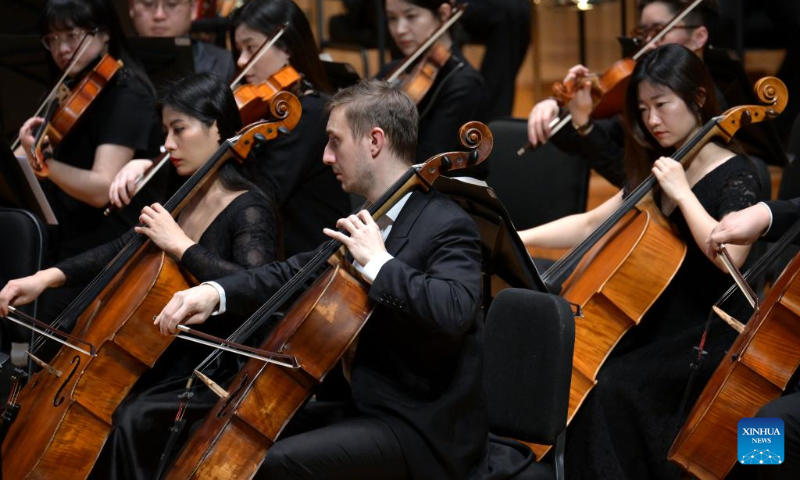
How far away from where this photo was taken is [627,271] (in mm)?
2295

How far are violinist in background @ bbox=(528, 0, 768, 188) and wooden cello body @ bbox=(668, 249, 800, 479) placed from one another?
1.12 meters

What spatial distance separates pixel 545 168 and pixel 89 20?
1314 millimetres

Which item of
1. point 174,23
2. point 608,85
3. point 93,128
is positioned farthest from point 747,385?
point 174,23

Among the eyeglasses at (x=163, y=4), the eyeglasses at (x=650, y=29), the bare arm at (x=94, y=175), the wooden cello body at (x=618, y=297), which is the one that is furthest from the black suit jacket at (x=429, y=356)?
the eyeglasses at (x=163, y=4)

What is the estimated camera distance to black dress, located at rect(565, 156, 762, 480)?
230cm

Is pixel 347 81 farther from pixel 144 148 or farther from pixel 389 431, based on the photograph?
pixel 389 431

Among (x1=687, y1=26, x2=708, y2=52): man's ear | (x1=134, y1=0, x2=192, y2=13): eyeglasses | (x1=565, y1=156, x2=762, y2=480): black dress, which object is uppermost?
(x1=134, y1=0, x2=192, y2=13): eyeglasses

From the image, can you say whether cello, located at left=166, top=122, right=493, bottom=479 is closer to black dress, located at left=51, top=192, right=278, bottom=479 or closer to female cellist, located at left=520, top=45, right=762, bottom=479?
black dress, located at left=51, top=192, right=278, bottom=479

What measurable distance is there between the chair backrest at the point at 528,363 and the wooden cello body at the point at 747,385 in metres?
0.26

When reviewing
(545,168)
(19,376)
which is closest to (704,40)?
(545,168)

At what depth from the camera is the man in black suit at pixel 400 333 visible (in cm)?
182

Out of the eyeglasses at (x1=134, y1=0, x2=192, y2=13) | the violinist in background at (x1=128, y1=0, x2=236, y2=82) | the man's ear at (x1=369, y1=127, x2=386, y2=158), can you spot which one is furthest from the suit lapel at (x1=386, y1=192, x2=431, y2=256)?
the eyeglasses at (x1=134, y1=0, x2=192, y2=13)

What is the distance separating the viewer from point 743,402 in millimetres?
1962

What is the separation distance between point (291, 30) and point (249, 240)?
0.92m
